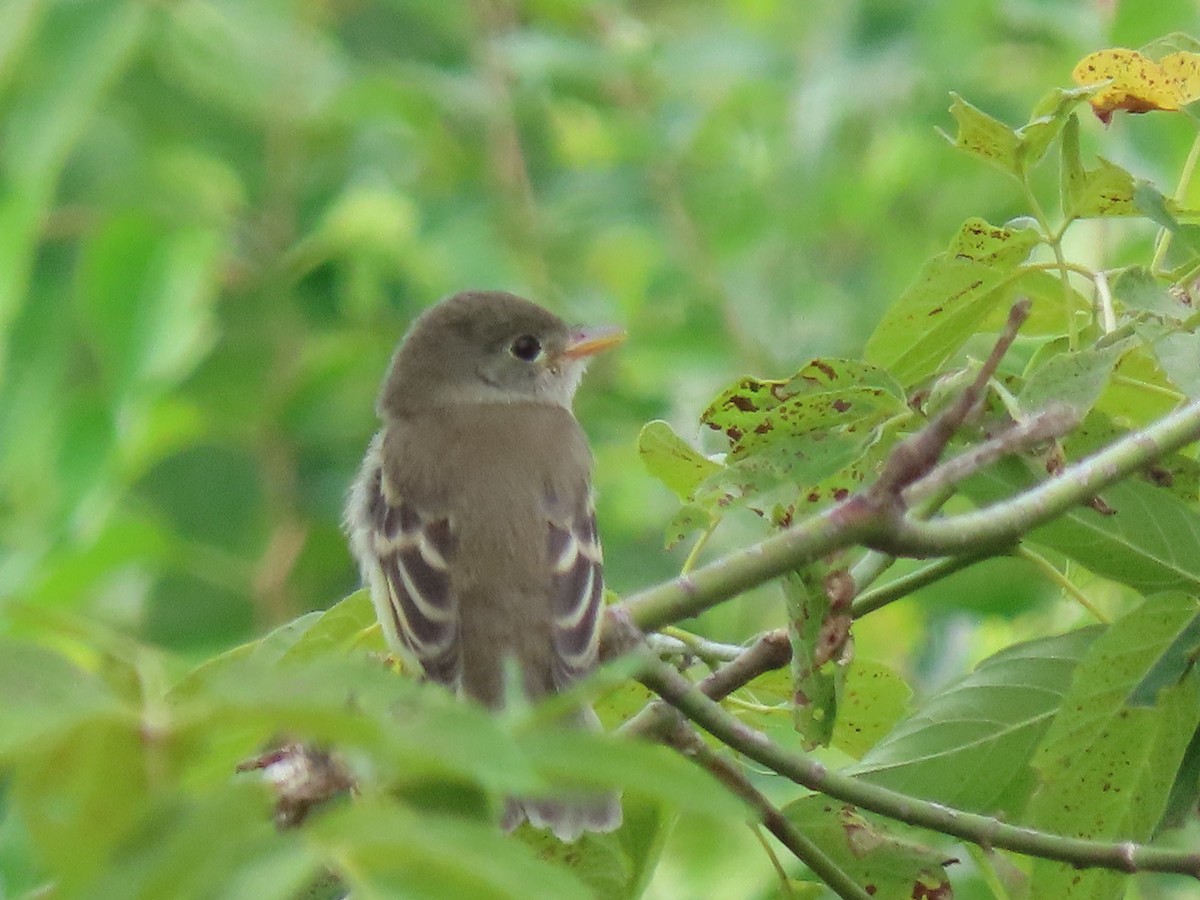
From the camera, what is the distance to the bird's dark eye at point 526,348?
402cm

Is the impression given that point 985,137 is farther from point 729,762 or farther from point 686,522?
point 729,762

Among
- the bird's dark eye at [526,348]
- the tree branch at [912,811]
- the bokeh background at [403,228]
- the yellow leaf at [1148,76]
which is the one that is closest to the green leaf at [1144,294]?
the yellow leaf at [1148,76]

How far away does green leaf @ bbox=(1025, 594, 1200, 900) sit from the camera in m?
1.69

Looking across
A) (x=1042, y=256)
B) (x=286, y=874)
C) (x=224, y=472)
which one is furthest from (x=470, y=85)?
(x=286, y=874)

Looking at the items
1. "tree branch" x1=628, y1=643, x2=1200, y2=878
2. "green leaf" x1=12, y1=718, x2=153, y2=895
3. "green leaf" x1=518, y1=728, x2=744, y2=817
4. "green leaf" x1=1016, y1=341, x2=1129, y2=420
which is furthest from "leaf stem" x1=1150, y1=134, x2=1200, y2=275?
"green leaf" x1=12, y1=718, x2=153, y2=895

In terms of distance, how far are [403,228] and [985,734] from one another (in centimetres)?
341

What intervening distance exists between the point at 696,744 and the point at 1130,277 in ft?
1.94

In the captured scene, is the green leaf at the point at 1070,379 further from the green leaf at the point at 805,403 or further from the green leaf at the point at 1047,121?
the green leaf at the point at 1047,121

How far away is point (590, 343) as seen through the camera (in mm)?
3957

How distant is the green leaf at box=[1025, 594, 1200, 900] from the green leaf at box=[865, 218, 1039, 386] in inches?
Result: 14.9

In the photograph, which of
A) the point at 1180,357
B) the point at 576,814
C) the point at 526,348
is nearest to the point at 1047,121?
the point at 1180,357

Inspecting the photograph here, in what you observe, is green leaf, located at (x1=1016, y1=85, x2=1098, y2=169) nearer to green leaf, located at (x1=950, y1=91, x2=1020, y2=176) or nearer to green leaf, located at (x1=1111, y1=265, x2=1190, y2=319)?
green leaf, located at (x1=950, y1=91, x2=1020, y2=176)

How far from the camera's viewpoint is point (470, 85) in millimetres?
5465

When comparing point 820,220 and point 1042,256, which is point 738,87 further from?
point 1042,256
